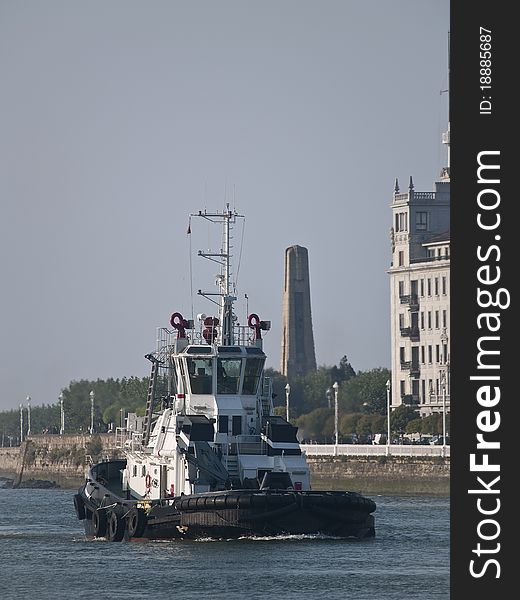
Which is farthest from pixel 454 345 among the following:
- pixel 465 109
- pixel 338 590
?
pixel 338 590

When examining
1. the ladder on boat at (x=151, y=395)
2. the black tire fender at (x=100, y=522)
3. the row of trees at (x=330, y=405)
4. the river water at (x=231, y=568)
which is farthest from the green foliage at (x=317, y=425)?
the black tire fender at (x=100, y=522)

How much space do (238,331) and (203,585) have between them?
19155 millimetres

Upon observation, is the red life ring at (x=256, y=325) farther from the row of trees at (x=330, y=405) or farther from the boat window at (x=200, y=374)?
the row of trees at (x=330, y=405)

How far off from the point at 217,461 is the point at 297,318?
12803cm

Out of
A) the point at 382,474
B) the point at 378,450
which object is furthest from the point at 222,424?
the point at 378,450

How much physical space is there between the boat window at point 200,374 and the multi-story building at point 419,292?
91343mm

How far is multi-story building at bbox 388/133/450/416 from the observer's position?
158250mm

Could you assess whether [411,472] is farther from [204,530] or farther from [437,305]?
[204,530]

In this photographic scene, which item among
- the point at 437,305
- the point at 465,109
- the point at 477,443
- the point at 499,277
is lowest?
the point at 477,443

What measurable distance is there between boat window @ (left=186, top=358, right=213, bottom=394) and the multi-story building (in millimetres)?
91343

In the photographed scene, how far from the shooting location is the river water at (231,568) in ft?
162

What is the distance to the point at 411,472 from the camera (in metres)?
117

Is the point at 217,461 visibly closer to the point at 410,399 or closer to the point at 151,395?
the point at 151,395

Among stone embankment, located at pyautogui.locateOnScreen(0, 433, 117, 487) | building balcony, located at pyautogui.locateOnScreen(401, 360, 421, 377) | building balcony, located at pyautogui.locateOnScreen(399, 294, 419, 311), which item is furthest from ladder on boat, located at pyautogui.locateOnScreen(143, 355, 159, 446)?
building balcony, located at pyautogui.locateOnScreen(399, 294, 419, 311)
